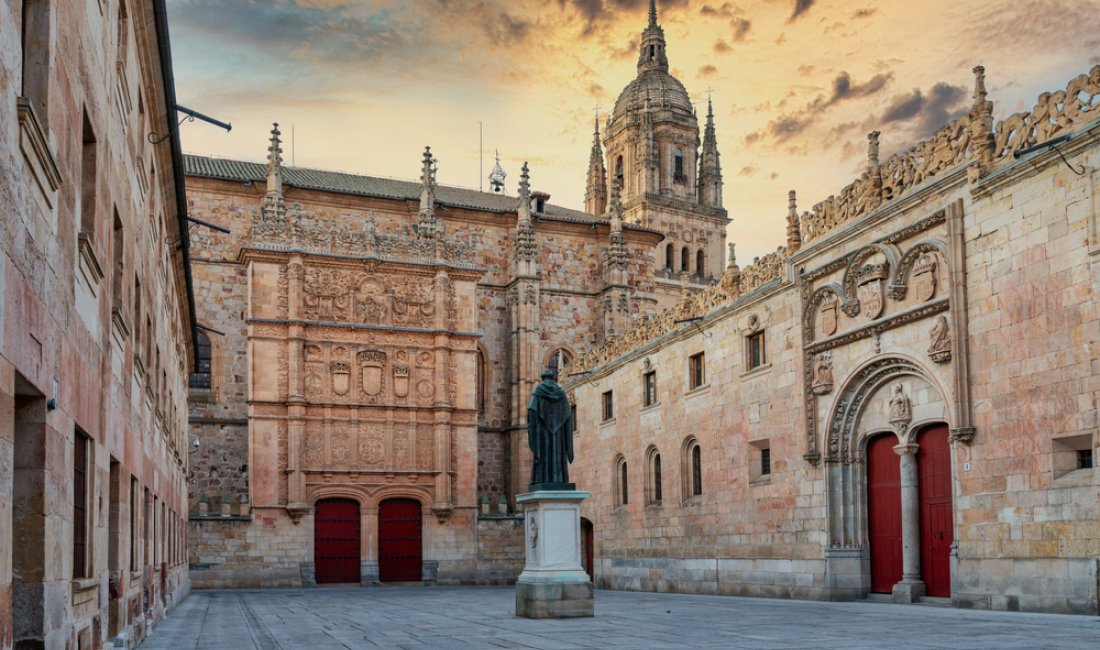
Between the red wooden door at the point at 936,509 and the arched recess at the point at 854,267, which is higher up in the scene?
the arched recess at the point at 854,267

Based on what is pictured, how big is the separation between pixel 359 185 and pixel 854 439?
107 ft

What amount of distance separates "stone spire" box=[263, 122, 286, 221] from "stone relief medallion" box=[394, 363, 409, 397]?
711cm

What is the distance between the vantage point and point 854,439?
22.9 meters

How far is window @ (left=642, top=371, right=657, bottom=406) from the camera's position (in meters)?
32.6

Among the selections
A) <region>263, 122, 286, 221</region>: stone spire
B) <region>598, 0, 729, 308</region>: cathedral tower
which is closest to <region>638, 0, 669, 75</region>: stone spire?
<region>598, 0, 729, 308</region>: cathedral tower

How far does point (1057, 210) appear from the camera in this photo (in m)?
16.6

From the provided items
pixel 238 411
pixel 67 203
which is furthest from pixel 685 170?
pixel 67 203

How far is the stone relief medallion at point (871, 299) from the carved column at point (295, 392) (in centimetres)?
2368

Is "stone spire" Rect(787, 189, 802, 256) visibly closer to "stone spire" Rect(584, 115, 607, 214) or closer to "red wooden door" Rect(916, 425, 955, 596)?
"red wooden door" Rect(916, 425, 955, 596)

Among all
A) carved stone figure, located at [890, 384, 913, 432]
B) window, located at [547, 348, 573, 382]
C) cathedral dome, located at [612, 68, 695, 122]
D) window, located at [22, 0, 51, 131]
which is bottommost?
carved stone figure, located at [890, 384, 913, 432]

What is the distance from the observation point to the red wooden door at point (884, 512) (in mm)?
21844

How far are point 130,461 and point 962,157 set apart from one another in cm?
1395

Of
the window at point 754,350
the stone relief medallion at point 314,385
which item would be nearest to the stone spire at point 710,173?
the stone relief medallion at point 314,385

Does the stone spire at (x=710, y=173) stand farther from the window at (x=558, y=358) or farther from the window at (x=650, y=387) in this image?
the window at (x=650, y=387)
